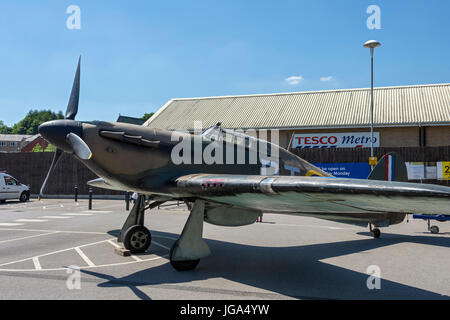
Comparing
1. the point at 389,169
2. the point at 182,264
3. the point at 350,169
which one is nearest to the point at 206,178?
the point at 182,264

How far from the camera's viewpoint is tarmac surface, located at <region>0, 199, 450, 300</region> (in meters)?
4.83

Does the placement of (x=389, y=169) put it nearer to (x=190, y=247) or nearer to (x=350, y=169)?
(x=190, y=247)

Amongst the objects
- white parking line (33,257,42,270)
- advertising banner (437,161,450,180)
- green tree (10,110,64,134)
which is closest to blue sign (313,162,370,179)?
advertising banner (437,161,450,180)

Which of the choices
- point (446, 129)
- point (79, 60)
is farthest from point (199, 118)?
point (79, 60)

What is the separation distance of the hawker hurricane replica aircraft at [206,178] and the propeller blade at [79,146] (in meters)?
0.02

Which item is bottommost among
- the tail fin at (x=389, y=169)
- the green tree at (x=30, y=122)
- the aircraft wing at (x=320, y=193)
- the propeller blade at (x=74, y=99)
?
the aircraft wing at (x=320, y=193)

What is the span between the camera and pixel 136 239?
745cm

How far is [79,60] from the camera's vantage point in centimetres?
745

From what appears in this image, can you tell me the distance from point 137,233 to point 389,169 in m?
5.81

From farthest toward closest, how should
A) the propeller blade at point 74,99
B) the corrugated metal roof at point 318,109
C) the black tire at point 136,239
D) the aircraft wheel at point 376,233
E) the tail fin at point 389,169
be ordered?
the corrugated metal roof at point 318,109 → the aircraft wheel at point 376,233 → the tail fin at point 389,169 → the black tire at point 136,239 → the propeller blade at point 74,99

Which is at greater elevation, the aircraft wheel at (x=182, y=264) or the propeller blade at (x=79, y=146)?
the propeller blade at (x=79, y=146)

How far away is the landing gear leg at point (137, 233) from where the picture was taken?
7.36 m

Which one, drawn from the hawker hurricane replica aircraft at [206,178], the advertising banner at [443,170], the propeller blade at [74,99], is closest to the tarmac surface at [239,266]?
the hawker hurricane replica aircraft at [206,178]

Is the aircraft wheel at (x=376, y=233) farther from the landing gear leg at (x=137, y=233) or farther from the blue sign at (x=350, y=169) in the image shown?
the blue sign at (x=350, y=169)
